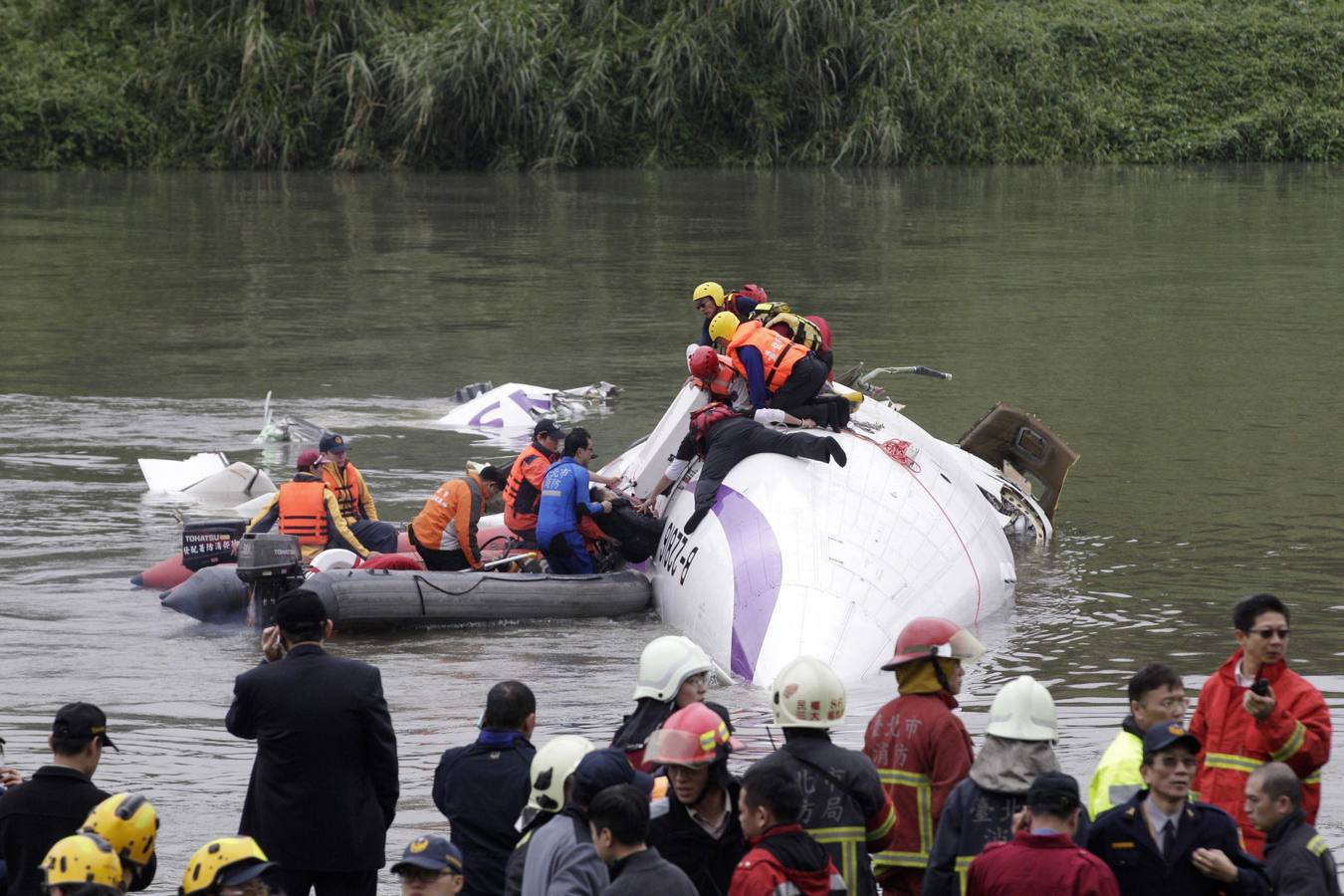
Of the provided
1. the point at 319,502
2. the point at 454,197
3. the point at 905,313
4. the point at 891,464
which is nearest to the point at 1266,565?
the point at 891,464

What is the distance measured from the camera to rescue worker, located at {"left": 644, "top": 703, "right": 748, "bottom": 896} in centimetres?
679

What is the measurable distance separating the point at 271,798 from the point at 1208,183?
48.3 meters

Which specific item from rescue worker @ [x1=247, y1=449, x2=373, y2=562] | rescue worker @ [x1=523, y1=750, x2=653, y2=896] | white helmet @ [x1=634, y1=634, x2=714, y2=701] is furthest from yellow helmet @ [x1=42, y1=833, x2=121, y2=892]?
rescue worker @ [x1=247, y1=449, x2=373, y2=562]

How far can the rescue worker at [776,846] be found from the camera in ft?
21.0

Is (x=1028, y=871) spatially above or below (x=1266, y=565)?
above

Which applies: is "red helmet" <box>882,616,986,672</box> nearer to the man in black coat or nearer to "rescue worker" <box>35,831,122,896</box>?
the man in black coat

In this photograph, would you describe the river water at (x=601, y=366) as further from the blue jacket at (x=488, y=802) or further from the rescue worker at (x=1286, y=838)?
the rescue worker at (x=1286, y=838)

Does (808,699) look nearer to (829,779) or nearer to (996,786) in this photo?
(829,779)

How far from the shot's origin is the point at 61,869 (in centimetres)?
609

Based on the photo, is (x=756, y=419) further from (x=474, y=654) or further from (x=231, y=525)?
(x=231, y=525)

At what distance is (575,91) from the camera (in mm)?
52281

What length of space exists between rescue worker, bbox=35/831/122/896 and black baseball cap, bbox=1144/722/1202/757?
3308 mm

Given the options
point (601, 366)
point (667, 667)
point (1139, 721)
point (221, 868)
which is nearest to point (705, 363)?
point (667, 667)

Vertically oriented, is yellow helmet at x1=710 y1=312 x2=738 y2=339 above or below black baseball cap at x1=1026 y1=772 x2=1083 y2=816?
above
